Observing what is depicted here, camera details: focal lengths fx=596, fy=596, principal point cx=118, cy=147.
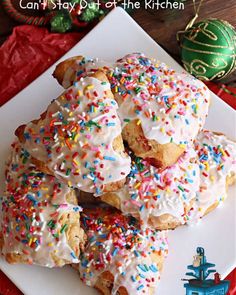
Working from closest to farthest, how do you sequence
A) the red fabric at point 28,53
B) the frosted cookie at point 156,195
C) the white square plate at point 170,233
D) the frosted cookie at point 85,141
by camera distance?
the frosted cookie at point 85,141 → the frosted cookie at point 156,195 → the white square plate at point 170,233 → the red fabric at point 28,53

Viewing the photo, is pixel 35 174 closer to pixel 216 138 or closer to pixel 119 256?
pixel 119 256

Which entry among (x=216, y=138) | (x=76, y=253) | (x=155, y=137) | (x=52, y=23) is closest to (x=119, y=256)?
(x=76, y=253)

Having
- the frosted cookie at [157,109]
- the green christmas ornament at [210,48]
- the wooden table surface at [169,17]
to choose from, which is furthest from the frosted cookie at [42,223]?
the wooden table surface at [169,17]

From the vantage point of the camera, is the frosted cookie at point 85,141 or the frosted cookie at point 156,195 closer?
the frosted cookie at point 85,141

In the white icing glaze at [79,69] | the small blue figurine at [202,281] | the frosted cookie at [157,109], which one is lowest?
the small blue figurine at [202,281]

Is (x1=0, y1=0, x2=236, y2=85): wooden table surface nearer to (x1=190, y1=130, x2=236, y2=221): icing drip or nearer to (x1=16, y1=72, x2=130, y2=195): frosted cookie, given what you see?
(x1=190, y1=130, x2=236, y2=221): icing drip

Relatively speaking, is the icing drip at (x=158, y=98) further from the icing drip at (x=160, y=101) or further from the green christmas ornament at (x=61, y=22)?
the green christmas ornament at (x=61, y=22)

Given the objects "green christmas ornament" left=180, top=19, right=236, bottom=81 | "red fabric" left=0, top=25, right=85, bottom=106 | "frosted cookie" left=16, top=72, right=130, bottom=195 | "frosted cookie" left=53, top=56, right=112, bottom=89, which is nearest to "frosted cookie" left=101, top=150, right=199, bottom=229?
"frosted cookie" left=16, top=72, right=130, bottom=195
